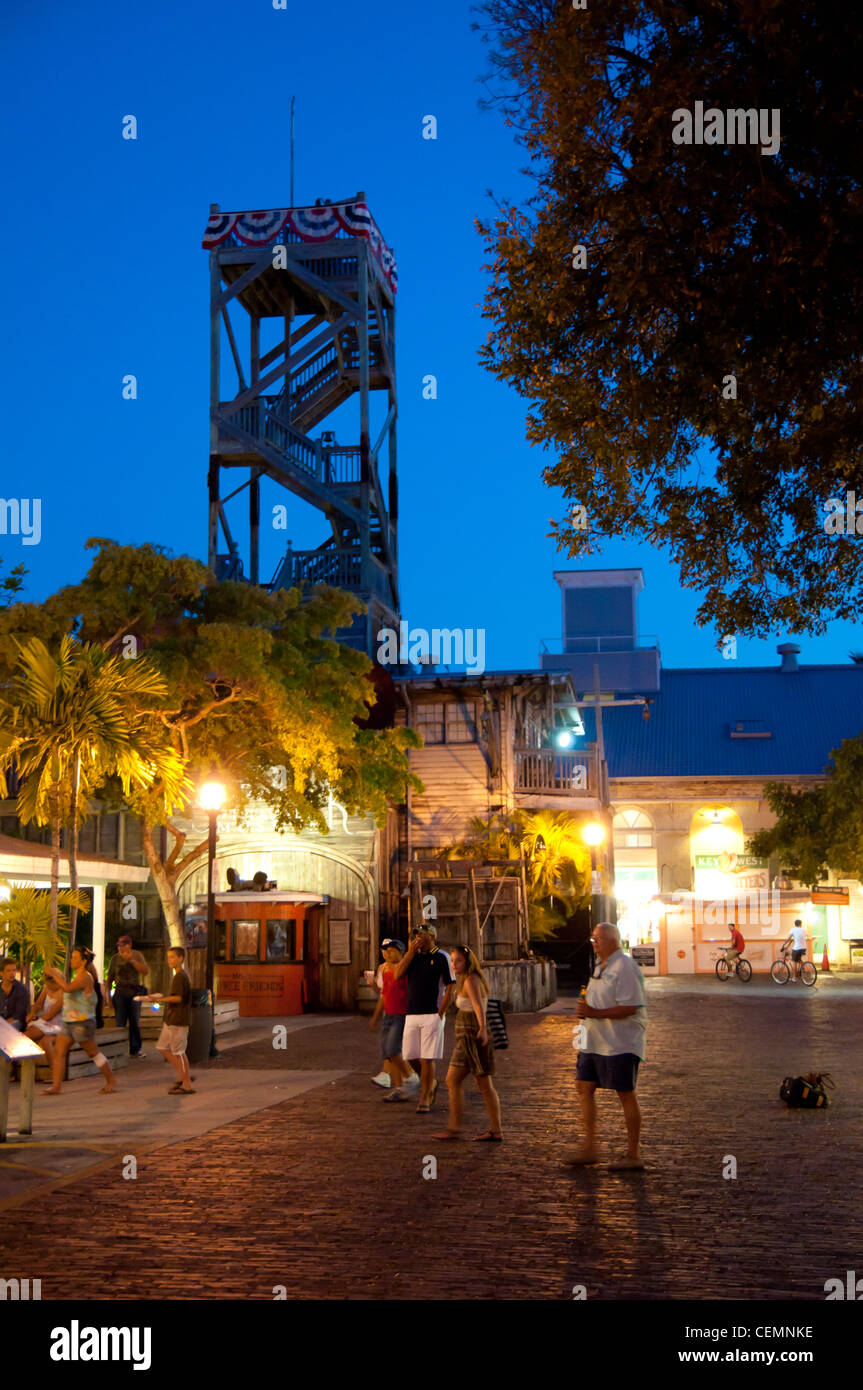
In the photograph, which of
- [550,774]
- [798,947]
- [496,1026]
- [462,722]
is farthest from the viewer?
[798,947]

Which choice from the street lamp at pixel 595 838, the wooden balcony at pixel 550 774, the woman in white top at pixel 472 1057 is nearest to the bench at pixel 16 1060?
the woman in white top at pixel 472 1057

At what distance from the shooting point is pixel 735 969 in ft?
129

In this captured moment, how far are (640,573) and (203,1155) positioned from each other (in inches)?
2027

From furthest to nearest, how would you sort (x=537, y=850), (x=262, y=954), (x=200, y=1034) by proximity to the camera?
(x=537, y=850) < (x=262, y=954) < (x=200, y=1034)

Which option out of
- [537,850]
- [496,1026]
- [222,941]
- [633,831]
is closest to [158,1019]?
[222,941]

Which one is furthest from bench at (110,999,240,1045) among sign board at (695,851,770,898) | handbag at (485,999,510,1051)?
sign board at (695,851,770,898)

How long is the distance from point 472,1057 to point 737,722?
142 ft

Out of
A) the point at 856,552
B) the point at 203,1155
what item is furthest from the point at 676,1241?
the point at 856,552

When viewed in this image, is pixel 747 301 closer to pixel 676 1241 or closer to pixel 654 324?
pixel 654 324

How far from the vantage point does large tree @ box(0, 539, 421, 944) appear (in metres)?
21.8

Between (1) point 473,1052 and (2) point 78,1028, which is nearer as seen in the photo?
(1) point 473,1052

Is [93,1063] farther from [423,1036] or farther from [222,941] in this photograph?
[222,941]

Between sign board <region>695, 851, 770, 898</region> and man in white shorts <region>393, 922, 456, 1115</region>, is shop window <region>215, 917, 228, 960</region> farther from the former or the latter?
sign board <region>695, 851, 770, 898</region>
